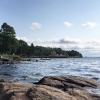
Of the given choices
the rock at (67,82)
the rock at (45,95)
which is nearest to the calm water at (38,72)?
the rock at (67,82)

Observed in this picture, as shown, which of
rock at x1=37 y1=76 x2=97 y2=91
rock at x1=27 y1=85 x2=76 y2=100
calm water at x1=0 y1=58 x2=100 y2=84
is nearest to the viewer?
rock at x1=27 y1=85 x2=76 y2=100

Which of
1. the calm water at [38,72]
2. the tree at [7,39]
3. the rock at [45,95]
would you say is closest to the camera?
the rock at [45,95]

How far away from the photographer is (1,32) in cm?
8825

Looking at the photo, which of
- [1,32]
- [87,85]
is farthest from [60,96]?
[1,32]

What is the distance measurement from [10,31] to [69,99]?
8338cm

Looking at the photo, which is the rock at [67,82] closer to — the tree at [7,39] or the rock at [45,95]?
the rock at [45,95]

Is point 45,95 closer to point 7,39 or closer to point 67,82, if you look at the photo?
point 67,82

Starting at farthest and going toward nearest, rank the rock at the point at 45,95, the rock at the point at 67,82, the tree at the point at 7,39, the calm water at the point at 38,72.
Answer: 1. the tree at the point at 7,39
2. the calm water at the point at 38,72
3. the rock at the point at 67,82
4. the rock at the point at 45,95

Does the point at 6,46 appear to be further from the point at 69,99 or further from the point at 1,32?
the point at 69,99

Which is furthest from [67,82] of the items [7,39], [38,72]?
[7,39]

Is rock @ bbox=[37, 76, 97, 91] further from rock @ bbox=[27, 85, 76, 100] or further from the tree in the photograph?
the tree

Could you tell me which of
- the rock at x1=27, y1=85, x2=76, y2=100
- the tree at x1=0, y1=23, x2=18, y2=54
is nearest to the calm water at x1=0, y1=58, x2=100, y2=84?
the rock at x1=27, y1=85, x2=76, y2=100

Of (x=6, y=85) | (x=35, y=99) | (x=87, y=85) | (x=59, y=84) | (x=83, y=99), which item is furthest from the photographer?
(x=87, y=85)

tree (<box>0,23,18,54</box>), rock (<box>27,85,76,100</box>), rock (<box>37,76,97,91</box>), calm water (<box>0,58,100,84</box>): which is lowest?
calm water (<box>0,58,100,84</box>)
